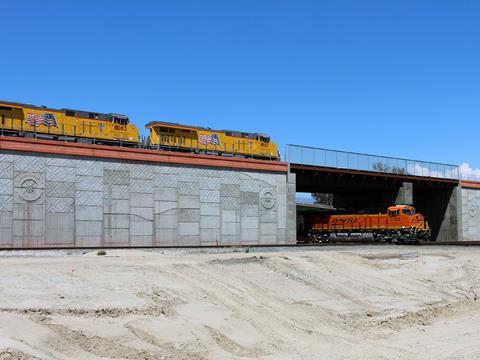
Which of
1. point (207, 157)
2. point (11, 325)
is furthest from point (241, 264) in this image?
point (207, 157)

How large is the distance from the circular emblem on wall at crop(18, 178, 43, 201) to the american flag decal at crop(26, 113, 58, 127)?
5.83 metres

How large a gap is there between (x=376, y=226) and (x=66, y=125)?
3051cm

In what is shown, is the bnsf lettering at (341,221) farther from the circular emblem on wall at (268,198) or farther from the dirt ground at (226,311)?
the dirt ground at (226,311)

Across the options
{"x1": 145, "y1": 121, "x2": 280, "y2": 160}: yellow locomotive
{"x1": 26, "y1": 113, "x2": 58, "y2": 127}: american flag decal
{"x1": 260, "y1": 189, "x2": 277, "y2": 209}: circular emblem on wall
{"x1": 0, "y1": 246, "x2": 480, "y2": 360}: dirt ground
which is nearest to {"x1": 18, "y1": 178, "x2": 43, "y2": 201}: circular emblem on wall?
{"x1": 26, "y1": 113, "x2": 58, "y2": 127}: american flag decal

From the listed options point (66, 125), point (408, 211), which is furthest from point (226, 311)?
point (408, 211)

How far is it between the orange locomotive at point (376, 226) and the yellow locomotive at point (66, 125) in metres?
23.9

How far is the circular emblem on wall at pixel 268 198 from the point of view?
1724 inches

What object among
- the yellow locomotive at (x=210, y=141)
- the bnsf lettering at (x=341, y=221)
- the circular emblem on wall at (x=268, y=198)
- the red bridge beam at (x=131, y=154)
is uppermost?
the yellow locomotive at (x=210, y=141)

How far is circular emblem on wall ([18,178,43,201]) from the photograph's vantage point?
32.9 m

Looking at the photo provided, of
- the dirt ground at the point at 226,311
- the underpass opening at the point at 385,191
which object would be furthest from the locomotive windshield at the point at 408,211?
the dirt ground at the point at 226,311

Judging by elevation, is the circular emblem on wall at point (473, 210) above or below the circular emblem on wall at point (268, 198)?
below

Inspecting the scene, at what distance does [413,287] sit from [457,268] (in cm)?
601

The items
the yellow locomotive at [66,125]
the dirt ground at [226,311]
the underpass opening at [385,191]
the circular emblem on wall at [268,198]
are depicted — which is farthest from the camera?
the underpass opening at [385,191]

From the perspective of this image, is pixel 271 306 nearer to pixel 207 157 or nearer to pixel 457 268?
pixel 457 268
